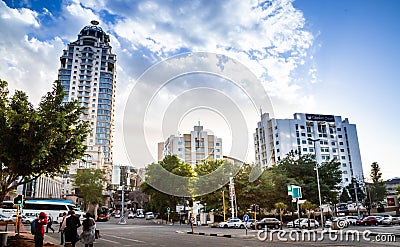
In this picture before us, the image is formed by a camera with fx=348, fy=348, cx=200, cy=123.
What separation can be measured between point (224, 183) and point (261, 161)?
63.5m

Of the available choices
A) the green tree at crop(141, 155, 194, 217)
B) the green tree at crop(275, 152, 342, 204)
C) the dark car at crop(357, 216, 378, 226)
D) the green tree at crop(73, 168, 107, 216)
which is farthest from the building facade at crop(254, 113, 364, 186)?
the dark car at crop(357, 216, 378, 226)

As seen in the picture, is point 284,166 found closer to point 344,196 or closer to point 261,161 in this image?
point 344,196

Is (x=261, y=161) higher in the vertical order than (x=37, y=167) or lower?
higher

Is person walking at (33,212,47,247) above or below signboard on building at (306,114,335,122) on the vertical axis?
below

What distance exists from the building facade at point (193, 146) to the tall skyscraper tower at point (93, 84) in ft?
77.8

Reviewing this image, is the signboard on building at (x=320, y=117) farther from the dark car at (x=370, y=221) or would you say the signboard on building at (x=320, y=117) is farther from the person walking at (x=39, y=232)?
the person walking at (x=39, y=232)

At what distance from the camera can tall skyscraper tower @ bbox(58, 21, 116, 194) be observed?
409 feet

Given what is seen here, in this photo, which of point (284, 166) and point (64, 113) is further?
point (284, 166)

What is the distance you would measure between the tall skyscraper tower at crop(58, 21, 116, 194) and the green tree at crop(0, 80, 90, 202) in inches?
4161

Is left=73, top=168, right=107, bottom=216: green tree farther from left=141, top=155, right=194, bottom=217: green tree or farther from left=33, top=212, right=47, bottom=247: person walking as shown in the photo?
left=33, top=212, right=47, bottom=247: person walking

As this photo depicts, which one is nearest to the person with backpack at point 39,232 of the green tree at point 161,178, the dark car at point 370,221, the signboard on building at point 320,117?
the dark car at point 370,221

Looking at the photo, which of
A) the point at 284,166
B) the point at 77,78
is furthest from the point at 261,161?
the point at 77,78

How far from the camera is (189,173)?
2367 inches

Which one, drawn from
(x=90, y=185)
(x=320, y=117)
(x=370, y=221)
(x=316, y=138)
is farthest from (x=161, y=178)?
(x=320, y=117)
